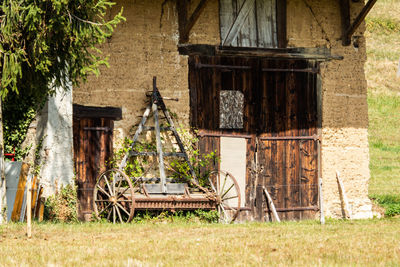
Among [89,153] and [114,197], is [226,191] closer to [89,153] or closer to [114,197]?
[114,197]

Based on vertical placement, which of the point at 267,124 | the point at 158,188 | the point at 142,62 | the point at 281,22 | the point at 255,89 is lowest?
the point at 158,188

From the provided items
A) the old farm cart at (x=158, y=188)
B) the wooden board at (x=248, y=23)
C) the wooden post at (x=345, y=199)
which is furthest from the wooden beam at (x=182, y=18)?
the wooden post at (x=345, y=199)

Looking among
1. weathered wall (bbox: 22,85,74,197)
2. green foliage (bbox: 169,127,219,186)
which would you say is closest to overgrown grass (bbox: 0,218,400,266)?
weathered wall (bbox: 22,85,74,197)

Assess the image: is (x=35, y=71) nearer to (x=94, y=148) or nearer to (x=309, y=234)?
(x=94, y=148)

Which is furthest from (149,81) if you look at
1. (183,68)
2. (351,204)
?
(351,204)

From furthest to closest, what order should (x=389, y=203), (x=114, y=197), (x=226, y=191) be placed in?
1. (x=389, y=203)
2. (x=226, y=191)
3. (x=114, y=197)

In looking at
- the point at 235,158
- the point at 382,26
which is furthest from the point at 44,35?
the point at 382,26

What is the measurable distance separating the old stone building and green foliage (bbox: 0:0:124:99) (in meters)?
2.77

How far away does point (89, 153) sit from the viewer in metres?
13.8

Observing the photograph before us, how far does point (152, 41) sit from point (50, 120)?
108 inches

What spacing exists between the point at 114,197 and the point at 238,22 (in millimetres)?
4778

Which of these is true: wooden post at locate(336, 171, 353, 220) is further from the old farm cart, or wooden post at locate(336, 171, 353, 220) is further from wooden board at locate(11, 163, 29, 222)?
wooden board at locate(11, 163, 29, 222)

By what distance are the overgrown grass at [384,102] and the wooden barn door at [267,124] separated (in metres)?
2.60

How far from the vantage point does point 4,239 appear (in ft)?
30.5
